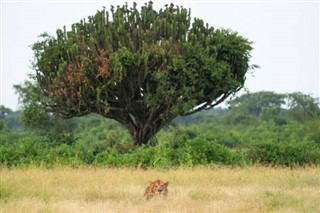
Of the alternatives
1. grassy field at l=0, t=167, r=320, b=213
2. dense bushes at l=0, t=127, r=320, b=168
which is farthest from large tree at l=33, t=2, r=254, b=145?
grassy field at l=0, t=167, r=320, b=213

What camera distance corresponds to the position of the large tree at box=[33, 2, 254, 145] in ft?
72.3

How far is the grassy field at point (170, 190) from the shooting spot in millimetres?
10758

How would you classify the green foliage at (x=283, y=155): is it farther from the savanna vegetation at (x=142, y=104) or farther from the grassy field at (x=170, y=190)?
the grassy field at (x=170, y=190)

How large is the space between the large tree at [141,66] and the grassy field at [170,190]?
5884mm

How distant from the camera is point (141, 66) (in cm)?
2216

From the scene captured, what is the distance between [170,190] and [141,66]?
9.77 m

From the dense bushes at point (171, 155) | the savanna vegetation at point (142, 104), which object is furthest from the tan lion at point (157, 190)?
the dense bushes at point (171, 155)

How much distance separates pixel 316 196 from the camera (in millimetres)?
12141

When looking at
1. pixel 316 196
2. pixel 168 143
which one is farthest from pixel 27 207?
pixel 168 143

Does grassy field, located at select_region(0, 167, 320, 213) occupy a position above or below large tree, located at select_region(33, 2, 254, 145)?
below

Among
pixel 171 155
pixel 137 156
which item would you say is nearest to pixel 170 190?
pixel 137 156

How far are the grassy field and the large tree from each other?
5.88 meters

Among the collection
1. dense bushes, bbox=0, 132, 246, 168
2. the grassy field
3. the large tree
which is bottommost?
the grassy field

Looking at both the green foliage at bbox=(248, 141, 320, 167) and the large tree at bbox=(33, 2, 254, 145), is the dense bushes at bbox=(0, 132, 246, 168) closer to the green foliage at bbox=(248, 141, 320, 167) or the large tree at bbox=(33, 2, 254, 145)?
the green foliage at bbox=(248, 141, 320, 167)
